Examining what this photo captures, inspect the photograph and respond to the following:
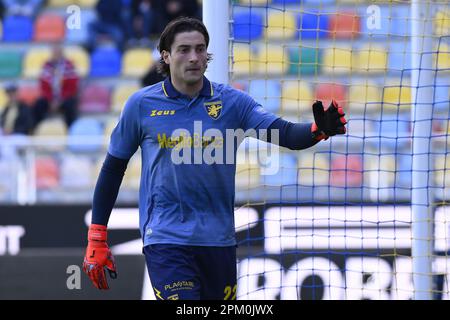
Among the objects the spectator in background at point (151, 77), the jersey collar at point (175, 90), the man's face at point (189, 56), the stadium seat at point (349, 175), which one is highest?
the spectator in background at point (151, 77)

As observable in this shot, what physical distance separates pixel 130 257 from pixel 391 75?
180 inches

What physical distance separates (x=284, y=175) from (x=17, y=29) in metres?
5.43

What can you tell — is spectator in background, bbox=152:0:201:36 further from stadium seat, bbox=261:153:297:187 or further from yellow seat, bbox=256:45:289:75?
stadium seat, bbox=261:153:297:187

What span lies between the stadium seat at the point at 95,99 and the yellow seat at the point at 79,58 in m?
0.25

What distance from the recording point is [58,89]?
1180cm

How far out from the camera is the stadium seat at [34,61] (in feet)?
41.9

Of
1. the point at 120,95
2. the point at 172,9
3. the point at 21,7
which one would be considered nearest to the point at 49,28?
the point at 21,7

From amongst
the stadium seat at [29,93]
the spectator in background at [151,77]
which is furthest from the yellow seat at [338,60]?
the stadium seat at [29,93]

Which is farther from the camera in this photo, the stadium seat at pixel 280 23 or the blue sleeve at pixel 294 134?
the stadium seat at pixel 280 23

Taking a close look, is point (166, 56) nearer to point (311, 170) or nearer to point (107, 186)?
point (107, 186)

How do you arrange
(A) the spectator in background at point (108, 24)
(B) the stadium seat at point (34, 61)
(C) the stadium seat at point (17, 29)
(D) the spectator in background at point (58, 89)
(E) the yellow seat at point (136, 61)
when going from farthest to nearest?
1. (C) the stadium seat at point (17, 29)
2. (B) the stadium seat at point (34, 61)
3. (E) the yellow seat at point (136, 61)
4. (A) the spectator in background at point (108, 24)
5. (D) the spectator in background at point (58, 89)

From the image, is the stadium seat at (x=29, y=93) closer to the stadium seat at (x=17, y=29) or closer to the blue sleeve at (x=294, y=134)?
the stadium seat at (x=17, y=29)
